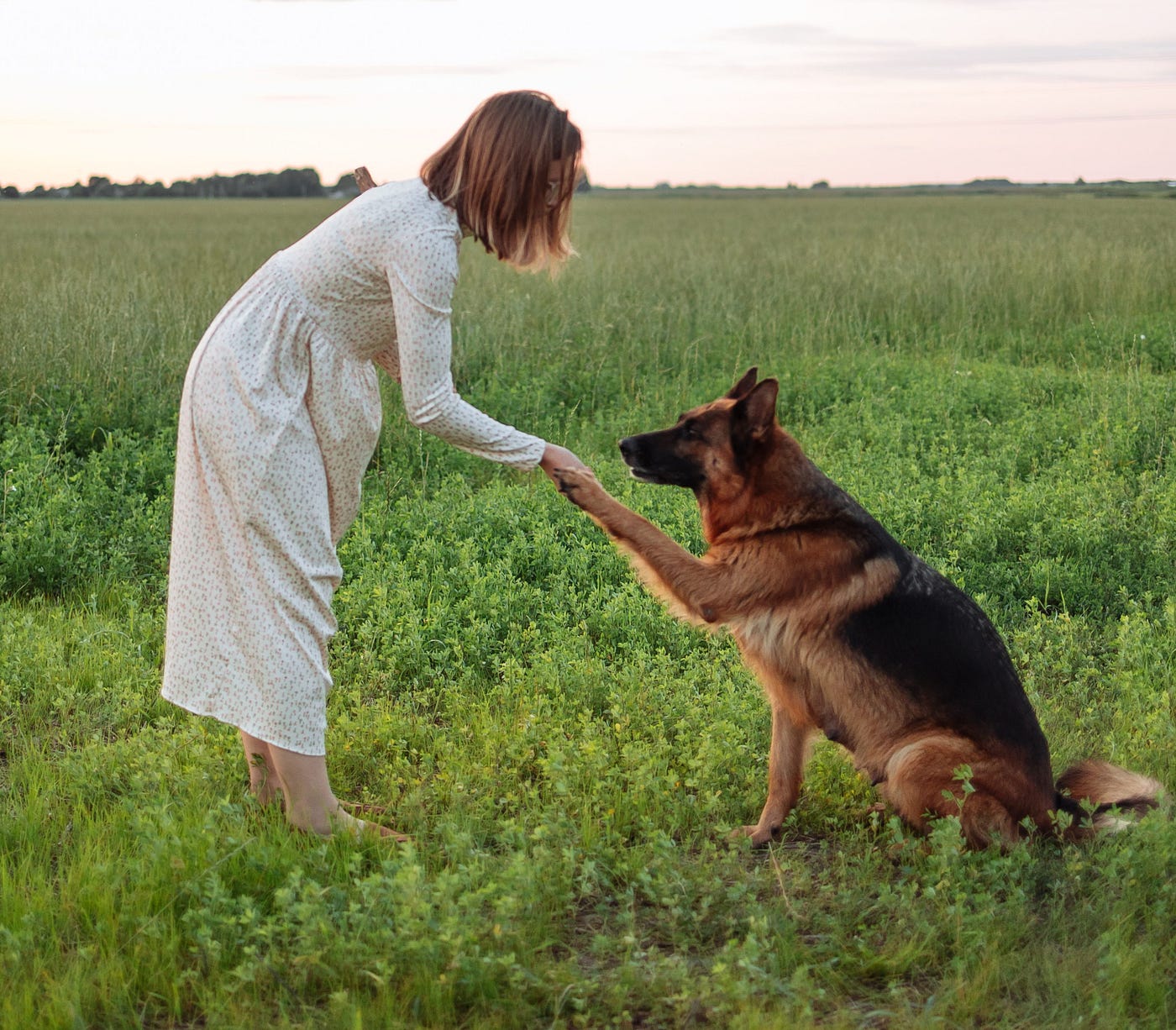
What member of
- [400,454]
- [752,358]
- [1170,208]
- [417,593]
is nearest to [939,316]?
[752,358]

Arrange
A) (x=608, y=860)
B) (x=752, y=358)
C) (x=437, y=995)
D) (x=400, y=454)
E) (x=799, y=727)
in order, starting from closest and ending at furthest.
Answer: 1. (x=437, y=995)
2. (x=608, y=860)
3. (x=799, y=727)
4. (x=400, y=454)
5. (x=752, y=358)

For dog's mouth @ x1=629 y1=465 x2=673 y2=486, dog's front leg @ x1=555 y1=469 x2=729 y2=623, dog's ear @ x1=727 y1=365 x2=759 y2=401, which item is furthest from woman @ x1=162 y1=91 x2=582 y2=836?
dog's ear @ x1=727 y1=365 x2=759 y2=401

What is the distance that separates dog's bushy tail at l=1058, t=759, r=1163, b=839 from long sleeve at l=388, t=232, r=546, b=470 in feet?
6.71

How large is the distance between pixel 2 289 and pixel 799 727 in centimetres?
1004

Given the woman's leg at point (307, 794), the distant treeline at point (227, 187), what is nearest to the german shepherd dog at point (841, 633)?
the woman's leg at point (307, 794)

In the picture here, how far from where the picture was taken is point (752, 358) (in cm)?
1036

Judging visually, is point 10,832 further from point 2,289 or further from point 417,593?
point 2,289

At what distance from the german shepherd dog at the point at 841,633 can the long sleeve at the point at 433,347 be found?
0.94 feet

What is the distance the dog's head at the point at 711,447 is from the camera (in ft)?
11.9

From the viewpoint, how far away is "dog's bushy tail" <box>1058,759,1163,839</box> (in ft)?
10.9

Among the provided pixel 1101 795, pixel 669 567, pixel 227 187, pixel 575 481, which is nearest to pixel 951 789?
pixel 1101 795

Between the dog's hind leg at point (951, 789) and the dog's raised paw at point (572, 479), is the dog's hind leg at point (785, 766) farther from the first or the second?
the dog's raised paw at point (572, 479)

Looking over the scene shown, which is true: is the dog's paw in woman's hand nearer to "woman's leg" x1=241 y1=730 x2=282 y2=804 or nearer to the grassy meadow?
the grassy meadow

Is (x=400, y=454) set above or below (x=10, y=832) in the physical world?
above
